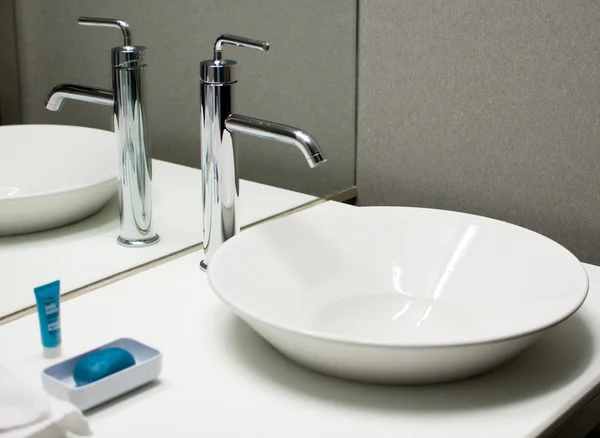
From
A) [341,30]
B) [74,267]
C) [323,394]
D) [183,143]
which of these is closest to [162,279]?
[74,267]

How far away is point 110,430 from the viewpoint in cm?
76

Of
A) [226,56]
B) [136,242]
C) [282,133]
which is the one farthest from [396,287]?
[226,56]

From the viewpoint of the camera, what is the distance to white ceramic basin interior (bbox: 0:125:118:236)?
40.3 inches

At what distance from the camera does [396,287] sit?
108 centimetres

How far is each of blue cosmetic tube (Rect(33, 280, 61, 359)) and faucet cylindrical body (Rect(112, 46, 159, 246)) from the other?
0.92 ft

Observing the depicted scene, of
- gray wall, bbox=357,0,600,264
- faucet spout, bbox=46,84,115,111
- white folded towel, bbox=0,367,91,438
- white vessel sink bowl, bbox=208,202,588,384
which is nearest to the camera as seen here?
white folded towel, bbox=0,367,91,438

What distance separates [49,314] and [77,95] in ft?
1.11

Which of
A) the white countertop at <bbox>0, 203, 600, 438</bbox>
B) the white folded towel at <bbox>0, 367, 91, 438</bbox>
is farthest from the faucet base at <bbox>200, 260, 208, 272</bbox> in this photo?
the white folded towel at <bbox>0, 367, 91, 438</bbox>

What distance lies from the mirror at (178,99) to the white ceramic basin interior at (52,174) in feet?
0.06

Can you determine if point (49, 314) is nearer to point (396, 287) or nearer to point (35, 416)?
point (35, 416)

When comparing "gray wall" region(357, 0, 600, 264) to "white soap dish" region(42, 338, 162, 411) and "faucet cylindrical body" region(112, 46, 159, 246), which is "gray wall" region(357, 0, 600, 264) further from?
"white soap dish" region(42, 338, 162, 411)

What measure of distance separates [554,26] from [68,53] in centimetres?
68

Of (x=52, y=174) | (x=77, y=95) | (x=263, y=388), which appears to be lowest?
(x=263, y=388)

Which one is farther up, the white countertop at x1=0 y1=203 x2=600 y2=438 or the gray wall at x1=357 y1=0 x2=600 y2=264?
the gray wall at x1=357 y1=0 x2=600 y2=264
